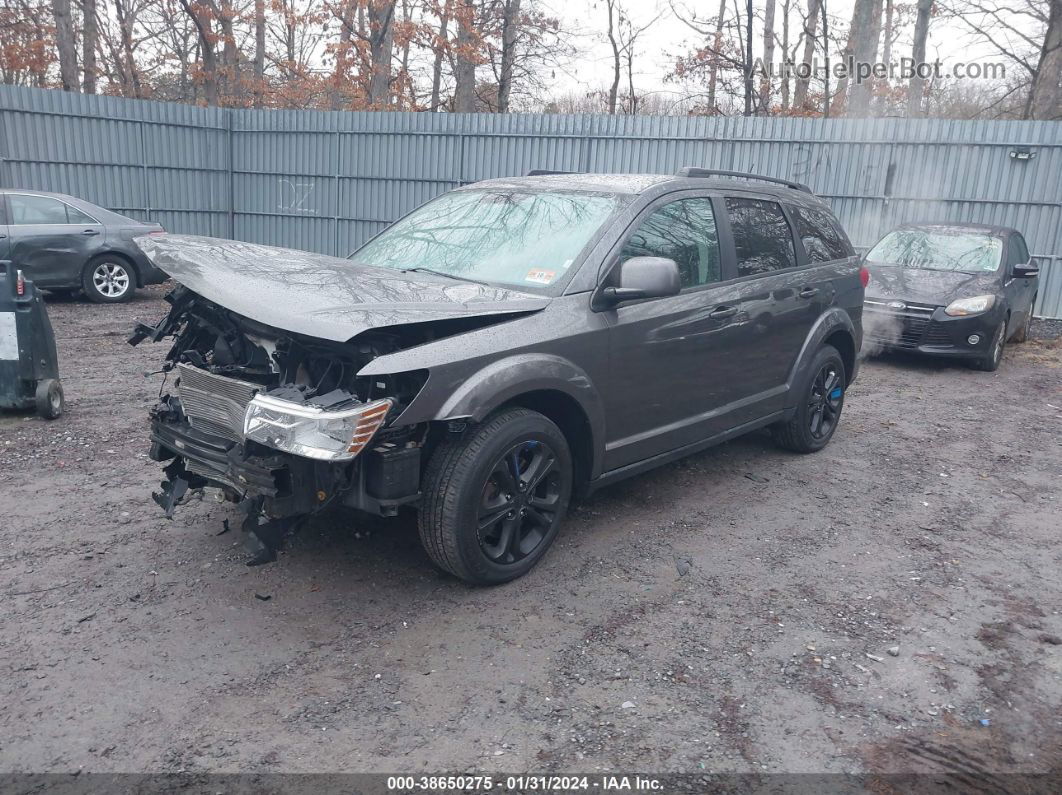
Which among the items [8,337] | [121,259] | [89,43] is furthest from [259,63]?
[8,337]

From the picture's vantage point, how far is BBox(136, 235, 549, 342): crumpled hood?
342cm

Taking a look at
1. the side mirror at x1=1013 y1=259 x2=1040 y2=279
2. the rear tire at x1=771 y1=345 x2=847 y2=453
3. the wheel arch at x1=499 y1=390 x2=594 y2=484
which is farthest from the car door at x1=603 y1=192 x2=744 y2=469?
the side mirror at x1=1013 y1=259 x2=1040 y2=279

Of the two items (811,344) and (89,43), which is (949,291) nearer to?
(811,344)

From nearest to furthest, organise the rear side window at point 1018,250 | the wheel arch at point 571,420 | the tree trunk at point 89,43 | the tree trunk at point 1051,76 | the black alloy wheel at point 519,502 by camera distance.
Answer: the black alloy wheel at point 519,502, the wheel arch at point 571,420, the rear side window at point 1018,250, the tree trunk at point 1051,76, the tree trunk at point 89,43

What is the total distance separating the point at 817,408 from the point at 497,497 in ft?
10.9

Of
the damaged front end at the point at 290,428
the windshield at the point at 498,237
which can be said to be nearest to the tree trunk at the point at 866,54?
the windshield at the point at 498,237

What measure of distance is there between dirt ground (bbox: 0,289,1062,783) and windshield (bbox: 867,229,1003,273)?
5.10 m

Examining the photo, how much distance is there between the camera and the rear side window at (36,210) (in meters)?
11.2

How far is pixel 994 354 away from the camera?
9.69m

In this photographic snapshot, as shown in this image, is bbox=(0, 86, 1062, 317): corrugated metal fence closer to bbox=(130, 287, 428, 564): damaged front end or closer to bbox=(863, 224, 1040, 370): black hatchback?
bbox=(863, 224, 1040, 370): black hatchback

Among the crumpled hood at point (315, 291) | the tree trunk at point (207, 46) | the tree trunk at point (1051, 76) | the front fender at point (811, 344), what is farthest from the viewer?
the tree trunk at point (207, 46)

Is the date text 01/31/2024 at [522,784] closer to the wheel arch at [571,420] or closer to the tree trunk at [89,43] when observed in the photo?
the wheel arch at [571,420]

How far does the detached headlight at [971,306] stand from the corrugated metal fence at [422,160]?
4.34m

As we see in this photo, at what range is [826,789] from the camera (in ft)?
9.16
